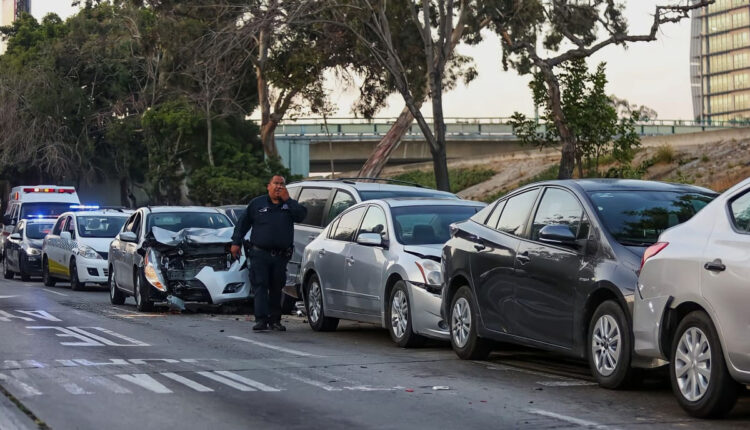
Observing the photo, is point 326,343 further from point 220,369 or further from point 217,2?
point 217,2

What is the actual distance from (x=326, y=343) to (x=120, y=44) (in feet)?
165

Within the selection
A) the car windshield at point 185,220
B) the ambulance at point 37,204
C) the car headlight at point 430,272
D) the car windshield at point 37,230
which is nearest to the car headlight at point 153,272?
the car windshield at point 185,220

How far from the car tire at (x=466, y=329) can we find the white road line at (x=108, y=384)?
11.0 feet

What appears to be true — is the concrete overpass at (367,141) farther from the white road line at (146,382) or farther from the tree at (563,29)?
the white road line at (146,382)

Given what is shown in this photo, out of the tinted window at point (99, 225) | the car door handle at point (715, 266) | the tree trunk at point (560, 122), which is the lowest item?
the tinted window at point (99, 225)

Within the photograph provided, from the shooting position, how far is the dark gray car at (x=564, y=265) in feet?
31.4

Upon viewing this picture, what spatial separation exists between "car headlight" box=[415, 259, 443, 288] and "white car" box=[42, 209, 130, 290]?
44.9 ft

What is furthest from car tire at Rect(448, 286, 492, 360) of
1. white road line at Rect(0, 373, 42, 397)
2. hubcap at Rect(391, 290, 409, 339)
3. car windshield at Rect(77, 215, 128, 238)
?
car windshield at Rect(77, 215, 128, 238)

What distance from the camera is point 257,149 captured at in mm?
59969

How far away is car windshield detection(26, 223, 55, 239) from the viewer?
31453mm

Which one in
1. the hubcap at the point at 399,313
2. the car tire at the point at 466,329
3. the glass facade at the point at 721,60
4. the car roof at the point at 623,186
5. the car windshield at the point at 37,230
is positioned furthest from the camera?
the glass facade at the point at 721,60

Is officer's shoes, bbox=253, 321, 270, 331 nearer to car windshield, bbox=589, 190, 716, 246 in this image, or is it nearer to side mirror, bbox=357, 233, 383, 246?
side mirror, bbox=357, 233, 383, 246

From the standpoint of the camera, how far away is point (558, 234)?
32.4ft

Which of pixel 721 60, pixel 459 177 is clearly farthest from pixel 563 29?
pixel 721 60
